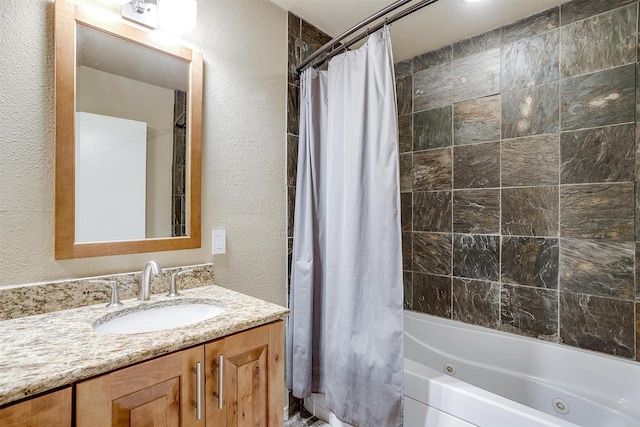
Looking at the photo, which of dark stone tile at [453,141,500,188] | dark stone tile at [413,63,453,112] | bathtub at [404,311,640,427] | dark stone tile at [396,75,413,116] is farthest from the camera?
dark stone tile at [396,75,413,116]

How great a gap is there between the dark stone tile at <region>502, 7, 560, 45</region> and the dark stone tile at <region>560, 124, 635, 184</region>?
0.67 m

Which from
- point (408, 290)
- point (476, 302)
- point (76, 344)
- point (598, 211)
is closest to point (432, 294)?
point (408, 290)

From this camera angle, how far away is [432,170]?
234 centimetres

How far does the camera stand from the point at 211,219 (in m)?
1.55

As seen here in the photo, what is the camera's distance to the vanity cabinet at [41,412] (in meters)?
0.63

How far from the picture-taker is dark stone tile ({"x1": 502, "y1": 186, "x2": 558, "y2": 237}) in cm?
185

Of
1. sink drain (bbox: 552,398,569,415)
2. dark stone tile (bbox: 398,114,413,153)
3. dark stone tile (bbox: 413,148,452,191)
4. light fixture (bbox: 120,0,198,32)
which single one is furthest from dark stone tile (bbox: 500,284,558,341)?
light fixture (bbox: 120,0,198,32)

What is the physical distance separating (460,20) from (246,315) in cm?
214

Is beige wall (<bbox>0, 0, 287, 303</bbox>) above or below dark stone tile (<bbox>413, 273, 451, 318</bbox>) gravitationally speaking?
above

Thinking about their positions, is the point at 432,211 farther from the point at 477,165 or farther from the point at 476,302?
the point at 476,302

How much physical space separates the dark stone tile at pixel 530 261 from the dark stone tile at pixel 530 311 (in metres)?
0.05

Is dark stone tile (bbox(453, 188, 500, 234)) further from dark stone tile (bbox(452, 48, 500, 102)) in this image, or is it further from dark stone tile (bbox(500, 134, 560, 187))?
dark stone tile (bbox(452, 48, 500, 102))

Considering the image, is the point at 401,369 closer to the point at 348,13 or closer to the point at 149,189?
the point at 149,189

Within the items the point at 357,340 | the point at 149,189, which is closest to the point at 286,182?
the point at 149,189
